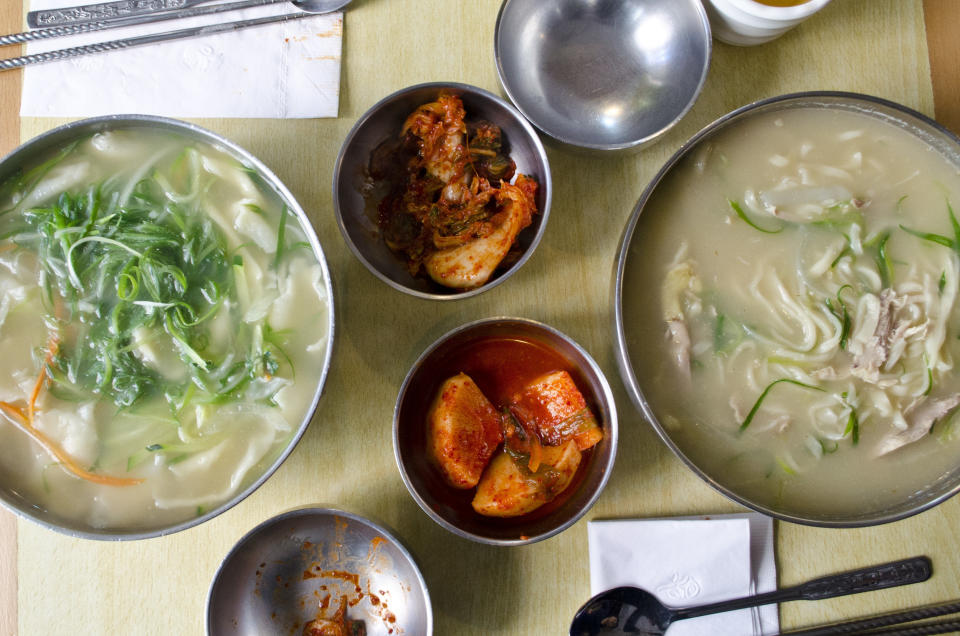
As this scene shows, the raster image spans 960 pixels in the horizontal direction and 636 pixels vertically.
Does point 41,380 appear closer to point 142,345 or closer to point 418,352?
point 142,345

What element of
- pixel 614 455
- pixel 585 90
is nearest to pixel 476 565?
pixel 614 455

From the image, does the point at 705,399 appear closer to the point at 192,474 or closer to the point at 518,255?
the point at 518,255

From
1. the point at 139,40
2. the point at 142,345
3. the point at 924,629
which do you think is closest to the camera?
the point at 142,345

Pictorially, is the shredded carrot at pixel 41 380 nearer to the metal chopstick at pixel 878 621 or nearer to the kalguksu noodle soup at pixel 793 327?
the kalguksu noodle soup at pixel 793 327

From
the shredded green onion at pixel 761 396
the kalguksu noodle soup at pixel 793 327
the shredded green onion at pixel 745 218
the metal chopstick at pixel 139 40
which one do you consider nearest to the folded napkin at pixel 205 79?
the metal chopstick at pixel 139 40

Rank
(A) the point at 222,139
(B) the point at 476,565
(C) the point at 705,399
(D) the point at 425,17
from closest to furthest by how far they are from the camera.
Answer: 1. (A) the point at 222,139
2. (C) the point at 705,399
3. (B) the point at 476,565
4. (D) the point at 425,17

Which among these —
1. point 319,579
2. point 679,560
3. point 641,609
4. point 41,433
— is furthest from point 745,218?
point 41,433
